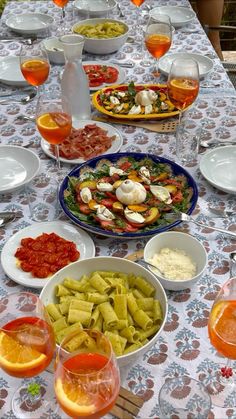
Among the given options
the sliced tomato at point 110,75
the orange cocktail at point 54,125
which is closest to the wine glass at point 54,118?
→ the orange cocktail at point 54,125

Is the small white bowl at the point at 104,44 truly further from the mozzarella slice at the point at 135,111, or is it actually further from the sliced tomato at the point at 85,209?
the sliced tomato at the point at 85,209

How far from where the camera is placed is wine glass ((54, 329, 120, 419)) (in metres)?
0.73

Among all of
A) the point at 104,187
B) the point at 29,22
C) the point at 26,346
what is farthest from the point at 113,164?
the point at 29,22

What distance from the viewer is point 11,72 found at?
207 cm

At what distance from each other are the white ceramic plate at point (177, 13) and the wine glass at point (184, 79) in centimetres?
96

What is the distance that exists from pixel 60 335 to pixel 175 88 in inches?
36.2

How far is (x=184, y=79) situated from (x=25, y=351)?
1.05 metres

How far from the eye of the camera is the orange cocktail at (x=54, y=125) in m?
1.35

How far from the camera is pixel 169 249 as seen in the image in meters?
1.22

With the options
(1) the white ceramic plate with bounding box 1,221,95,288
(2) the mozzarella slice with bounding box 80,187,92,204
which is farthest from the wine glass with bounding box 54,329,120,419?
(2) the mozzarella slice with bounding box 80,187,92,204

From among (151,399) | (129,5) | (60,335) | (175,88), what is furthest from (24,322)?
(129,5)

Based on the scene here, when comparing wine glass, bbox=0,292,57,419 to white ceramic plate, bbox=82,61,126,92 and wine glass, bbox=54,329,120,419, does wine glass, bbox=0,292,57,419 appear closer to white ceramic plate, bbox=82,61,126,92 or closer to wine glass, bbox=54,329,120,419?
wine glass, bbox=54,329,120,419

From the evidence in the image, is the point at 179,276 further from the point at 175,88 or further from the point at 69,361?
the point at 175,88

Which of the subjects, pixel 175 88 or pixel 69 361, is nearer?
pixel 69 361
